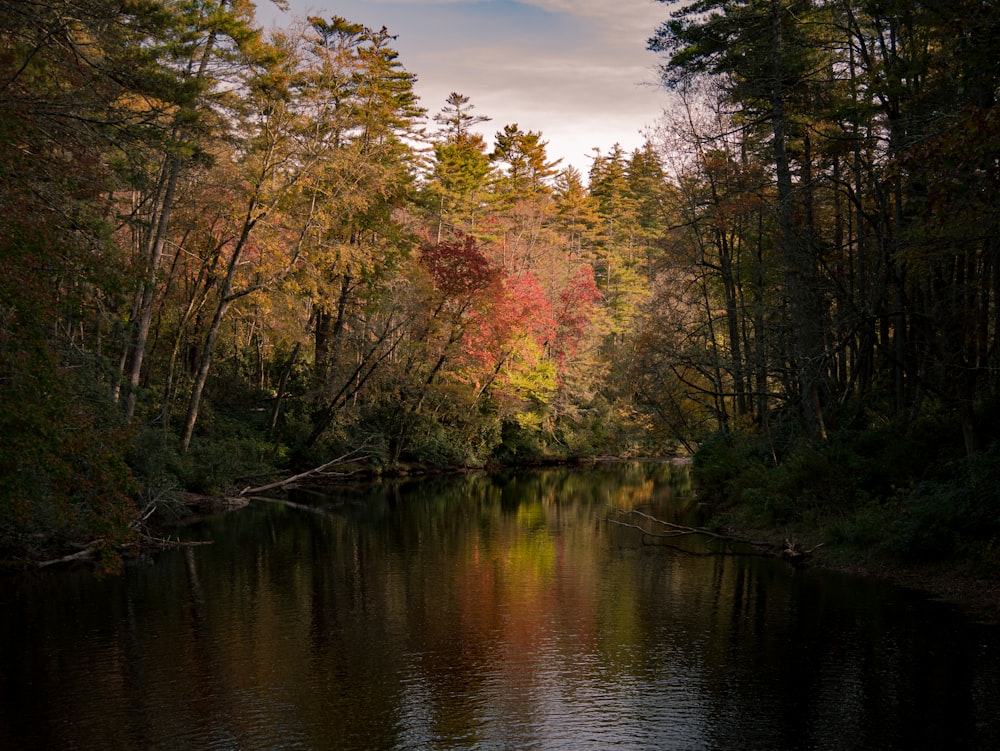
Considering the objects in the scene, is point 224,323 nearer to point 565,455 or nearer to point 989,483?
point 565,455

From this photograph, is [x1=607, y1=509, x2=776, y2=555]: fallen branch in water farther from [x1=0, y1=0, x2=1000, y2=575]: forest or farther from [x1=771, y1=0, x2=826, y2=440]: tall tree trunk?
[x1=771, y1=0, x2=826, y2=440]: tall tree trunk

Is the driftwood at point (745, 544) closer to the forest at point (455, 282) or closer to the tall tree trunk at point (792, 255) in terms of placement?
the forest at point (455, 282)

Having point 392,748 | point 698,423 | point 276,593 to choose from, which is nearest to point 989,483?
point 392,748

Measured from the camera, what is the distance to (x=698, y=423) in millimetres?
30672

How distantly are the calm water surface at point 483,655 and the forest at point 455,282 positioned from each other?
1.84 metres

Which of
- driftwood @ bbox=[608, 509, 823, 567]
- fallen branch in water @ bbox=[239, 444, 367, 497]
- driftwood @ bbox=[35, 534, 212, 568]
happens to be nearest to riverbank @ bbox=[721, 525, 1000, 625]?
driftwood @ bbox=[608, 509, 823, 567]

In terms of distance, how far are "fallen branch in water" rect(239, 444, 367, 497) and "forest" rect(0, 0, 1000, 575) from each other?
1.77 ft

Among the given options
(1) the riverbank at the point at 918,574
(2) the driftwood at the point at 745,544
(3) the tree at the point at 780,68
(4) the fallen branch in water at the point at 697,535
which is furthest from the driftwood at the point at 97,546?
(3) the tree at the point at 780,68

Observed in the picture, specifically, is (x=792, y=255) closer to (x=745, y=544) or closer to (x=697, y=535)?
(x=745, y=544)

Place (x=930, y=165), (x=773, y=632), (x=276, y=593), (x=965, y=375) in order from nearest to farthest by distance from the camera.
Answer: (x=930, y=165)
(x=773, y=632)
(x=276, y=593)
(x=965, y=375)

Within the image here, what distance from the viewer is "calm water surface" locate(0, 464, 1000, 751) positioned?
8.92 metres

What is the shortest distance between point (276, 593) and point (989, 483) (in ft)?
40.7

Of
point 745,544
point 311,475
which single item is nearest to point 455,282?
point 311,475

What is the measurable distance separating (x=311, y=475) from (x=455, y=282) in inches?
368
